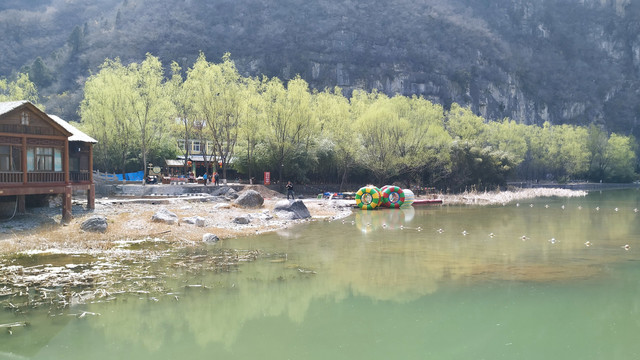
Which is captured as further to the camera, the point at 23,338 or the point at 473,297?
the point at 473,297

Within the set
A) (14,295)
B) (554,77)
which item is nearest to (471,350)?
(14,295)

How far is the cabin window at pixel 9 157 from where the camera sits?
80.7 feet

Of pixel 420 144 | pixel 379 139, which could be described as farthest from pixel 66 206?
pixel 420 144

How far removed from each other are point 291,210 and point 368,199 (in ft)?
38.3

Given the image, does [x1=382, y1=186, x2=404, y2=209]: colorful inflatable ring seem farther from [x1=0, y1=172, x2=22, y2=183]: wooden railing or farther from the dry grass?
[x1=0, y1=172, x2=22, y2=183]: wooden railing

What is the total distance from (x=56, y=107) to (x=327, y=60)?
6926 cm

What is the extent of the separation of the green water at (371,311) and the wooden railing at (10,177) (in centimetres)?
1157

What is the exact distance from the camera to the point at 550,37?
570 ft

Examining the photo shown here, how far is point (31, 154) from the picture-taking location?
2625cm

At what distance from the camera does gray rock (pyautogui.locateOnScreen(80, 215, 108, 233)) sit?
23469mm

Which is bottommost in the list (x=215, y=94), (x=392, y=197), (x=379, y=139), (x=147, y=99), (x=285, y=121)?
(x=392, y=197)

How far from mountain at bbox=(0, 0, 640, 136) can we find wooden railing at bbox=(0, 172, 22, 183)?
10415 centimetres

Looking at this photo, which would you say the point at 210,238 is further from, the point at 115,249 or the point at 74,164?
the point at 74,164

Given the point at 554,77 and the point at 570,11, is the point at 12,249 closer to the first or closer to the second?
the point at 554,77
